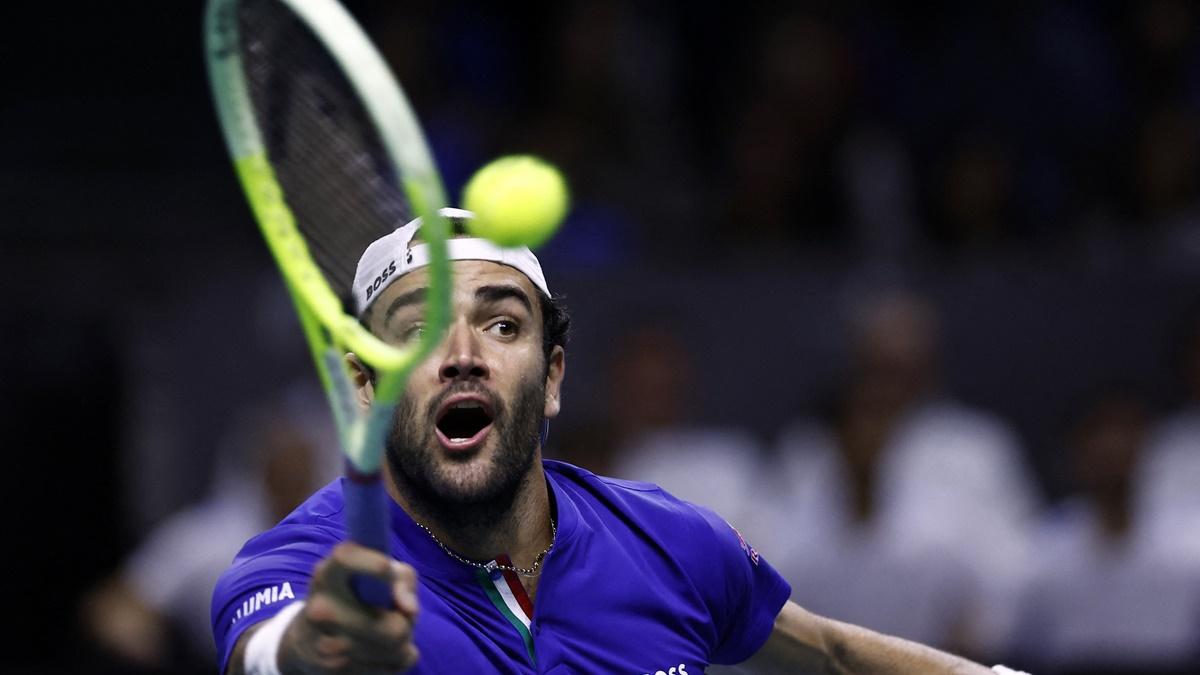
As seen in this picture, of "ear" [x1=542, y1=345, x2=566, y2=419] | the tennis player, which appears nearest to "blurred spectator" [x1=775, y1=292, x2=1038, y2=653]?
the tennis player

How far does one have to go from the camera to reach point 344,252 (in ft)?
12.7

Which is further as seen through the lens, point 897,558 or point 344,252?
point 897,558

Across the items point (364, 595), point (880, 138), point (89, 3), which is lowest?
point (364, 595)

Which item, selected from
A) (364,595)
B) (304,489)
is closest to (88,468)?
(304,489)

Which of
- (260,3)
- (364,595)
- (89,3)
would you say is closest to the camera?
(364,595)

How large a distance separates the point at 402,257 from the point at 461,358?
242 millimetres

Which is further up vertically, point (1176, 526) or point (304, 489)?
point (1176, 526)

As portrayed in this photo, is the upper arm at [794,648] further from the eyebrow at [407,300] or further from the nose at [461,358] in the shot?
the eyebrow at [407,300]

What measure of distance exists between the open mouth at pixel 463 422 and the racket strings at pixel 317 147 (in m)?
0.34

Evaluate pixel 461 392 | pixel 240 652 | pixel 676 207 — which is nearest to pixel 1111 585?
pixel 676 207

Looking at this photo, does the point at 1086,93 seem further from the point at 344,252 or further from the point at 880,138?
the point at 344,252

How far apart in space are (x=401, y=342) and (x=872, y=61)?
6861mm

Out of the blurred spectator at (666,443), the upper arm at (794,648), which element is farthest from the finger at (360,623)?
the blurred spectator at (666,443)

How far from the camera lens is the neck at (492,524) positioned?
373 centimetres
